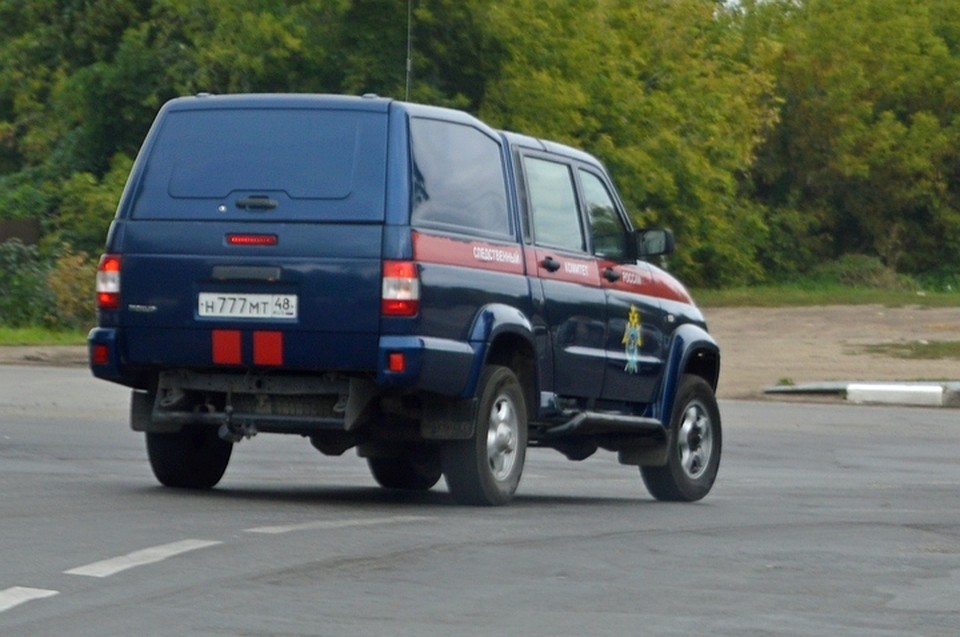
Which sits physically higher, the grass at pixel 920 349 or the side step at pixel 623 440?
the side step at pixel 623 440

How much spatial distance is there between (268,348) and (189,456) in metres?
1.40

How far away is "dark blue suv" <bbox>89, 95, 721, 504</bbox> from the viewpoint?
34.5ft

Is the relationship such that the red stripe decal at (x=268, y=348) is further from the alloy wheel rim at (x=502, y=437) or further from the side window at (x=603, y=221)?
the side window at (x=603, y=221)

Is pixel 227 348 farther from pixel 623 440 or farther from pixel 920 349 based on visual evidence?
pixel 920 349

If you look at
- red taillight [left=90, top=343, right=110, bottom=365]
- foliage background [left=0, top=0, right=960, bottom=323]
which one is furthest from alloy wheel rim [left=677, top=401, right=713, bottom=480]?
foliage background [left=0, top=0, right=960, bottom=323]

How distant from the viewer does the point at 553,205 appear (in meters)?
12.0

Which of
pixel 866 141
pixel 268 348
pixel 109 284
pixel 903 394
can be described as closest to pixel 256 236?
pixel 268 348

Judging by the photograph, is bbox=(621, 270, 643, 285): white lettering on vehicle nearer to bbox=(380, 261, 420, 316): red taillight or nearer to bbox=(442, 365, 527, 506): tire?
bbox=(442, 365, 527, 506): tire

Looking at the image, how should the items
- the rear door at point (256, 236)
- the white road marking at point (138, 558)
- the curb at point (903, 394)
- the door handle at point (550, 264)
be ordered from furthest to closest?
the curb at point (903, 394), the door handle at point (550, 264), the rear door at point (256, 236), the white road marking at point (138, 558)

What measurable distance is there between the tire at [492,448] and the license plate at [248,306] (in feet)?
3.44

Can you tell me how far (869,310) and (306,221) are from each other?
1478 inches

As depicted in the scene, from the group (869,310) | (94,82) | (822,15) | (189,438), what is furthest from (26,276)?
(822,15)

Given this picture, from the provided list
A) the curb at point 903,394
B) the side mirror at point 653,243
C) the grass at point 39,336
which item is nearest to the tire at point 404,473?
the side mirror at point 653,243

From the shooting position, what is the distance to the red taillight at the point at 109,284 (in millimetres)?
10953
